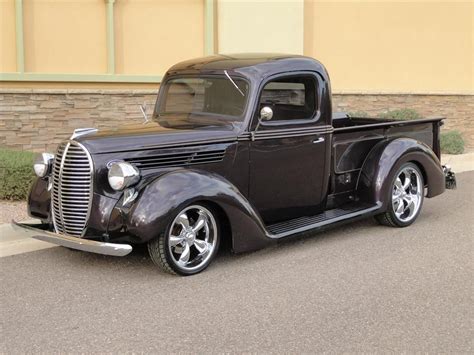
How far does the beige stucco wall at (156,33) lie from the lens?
1110cm

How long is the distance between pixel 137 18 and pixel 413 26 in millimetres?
6380

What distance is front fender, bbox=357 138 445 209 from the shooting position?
21.8 feet

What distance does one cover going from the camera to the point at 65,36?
10.6 m

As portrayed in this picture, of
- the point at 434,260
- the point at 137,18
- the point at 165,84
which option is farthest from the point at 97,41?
the point at 434,260

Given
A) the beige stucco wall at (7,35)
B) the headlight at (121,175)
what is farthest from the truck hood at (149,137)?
the beige stucco wall at (7,35)

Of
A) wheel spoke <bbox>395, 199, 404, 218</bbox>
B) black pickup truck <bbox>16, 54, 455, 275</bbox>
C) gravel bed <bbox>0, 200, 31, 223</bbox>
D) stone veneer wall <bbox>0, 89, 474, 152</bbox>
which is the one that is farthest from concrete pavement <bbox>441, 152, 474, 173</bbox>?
gravel bed <bbox>0, 200, 31, 223</bbox>

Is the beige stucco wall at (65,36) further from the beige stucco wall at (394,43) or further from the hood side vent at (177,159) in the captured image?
the hood side vent at (177,159)

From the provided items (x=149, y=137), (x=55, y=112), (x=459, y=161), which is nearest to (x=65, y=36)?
(x=55, y=112)

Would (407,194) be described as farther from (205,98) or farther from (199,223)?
(199,223)

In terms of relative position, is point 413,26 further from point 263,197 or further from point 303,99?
point 263,197

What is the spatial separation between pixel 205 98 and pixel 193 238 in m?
1.59

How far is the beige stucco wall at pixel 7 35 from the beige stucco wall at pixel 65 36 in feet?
0.70

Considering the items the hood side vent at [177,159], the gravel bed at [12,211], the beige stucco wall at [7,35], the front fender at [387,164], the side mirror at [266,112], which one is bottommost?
the gravel bed at [12,211]

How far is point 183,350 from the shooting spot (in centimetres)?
391
